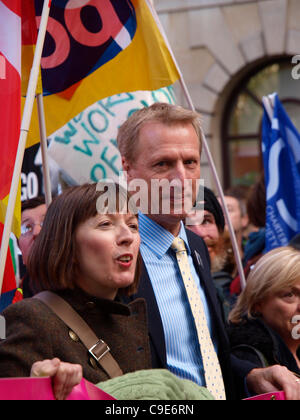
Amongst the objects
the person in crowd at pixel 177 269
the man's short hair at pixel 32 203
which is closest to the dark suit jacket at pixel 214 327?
the person in crowd at pixel 177 269

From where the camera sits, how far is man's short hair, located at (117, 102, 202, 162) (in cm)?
268

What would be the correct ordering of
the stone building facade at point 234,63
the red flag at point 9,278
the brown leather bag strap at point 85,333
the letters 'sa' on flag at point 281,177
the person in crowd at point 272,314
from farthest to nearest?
the stone building facade at point 234,63, the letters 'sa' on flag at point 281,177, the person in crowd at point 272,314, the red flag at point 9,278, the brown leather bag strap at point 85,333

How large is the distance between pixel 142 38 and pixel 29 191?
1229 millimetres

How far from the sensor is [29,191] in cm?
424

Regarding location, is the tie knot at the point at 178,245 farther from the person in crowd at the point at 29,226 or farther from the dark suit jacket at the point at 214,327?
the person in crowd at the point at 29,226

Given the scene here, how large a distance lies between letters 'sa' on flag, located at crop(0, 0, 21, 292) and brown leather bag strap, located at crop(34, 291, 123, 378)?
508 mm

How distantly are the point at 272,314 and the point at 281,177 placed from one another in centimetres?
157

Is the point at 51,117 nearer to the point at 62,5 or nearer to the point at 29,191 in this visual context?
the point at 62,5

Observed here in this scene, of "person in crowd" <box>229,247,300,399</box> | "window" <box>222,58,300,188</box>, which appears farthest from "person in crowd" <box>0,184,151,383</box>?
"window" <box>222,58,300,188</box>

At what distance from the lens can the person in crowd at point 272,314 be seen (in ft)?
9.46

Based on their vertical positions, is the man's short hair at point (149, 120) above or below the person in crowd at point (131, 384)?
above

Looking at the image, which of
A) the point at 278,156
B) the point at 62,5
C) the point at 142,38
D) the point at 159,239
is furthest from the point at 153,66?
the point at 278,156

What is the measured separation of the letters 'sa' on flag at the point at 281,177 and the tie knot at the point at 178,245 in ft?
5.25

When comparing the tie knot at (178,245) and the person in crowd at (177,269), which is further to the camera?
the tie knot at (178,245)
